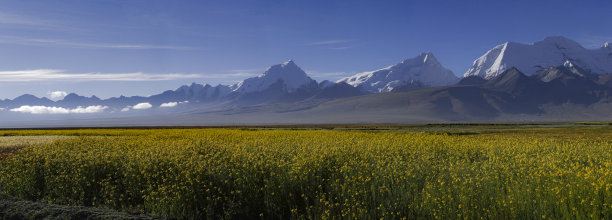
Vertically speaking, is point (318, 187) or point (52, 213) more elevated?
point (318, 187)

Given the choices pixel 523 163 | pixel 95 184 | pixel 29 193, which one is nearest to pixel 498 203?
pixel 523 163

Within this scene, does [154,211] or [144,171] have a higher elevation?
[144,171]

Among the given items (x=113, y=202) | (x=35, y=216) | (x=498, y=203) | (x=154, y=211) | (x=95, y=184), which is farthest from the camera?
(x=95, y=184)

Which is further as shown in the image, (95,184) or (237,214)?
(95,184)

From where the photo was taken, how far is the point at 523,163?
16031 millimetres

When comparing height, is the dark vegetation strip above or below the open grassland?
below

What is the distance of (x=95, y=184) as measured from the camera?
52.3 ft

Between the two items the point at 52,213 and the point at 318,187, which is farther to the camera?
the point at 318,187

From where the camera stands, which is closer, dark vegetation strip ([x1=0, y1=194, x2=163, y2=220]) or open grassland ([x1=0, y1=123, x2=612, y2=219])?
open grassland ([x1=0, y1=123, x2=612, y2=219])

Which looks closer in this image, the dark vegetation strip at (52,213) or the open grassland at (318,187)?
the open grassland at (318,187)

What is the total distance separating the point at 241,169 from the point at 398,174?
5.46 m

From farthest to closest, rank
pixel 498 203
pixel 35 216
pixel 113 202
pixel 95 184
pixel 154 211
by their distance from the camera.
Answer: pixel 95 184, pixel 113 202, pixel 154 211, pixel 35 216, pixel 498 203

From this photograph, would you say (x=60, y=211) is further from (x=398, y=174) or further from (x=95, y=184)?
(x=398, y=174)

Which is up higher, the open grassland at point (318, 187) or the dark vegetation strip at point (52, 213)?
the open grassland at point (318, 187)
